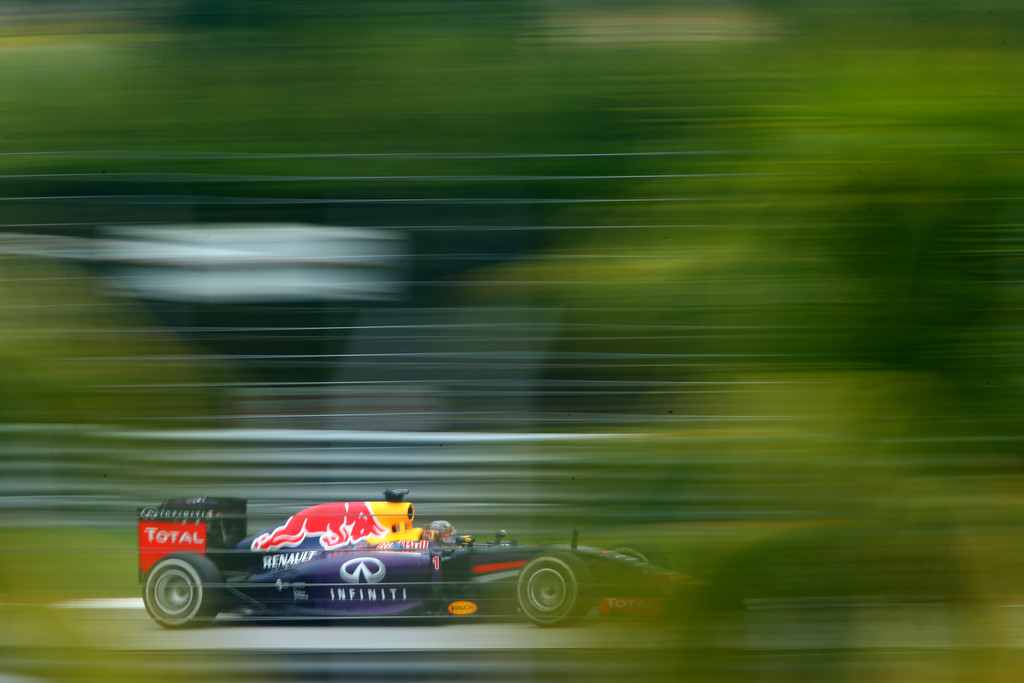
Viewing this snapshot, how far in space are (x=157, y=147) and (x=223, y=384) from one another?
383 mm

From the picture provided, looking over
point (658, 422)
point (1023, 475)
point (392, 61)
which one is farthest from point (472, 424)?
point (1023, 475)

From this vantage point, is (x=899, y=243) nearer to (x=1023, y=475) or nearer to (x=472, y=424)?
(x=1023, y=475)

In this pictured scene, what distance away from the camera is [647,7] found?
1.41 m

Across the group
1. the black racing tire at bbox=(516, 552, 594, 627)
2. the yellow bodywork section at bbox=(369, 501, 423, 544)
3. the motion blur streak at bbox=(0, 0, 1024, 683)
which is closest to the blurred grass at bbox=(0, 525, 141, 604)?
the motion blur streak at bbox=(0, 0, 1024, 683)

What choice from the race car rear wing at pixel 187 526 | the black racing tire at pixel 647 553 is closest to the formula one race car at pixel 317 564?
the race car rear wing at pixel 187 526

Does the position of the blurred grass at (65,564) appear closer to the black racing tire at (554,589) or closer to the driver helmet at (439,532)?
the driver helmet at (439,532)

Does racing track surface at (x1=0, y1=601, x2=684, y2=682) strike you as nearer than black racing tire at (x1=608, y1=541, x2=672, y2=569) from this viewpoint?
No

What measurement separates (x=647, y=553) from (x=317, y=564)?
553mm

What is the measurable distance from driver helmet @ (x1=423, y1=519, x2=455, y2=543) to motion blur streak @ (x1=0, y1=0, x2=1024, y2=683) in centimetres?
2

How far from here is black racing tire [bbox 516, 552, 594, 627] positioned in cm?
137

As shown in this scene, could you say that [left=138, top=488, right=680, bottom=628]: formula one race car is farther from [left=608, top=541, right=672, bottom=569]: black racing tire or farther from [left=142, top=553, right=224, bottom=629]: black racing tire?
[left=608, top=541, right=672, bottom=569]: black racing tire

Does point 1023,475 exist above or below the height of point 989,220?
below

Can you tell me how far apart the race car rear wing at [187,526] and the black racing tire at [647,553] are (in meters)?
0.63

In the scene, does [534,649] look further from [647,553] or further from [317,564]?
[317,564]
